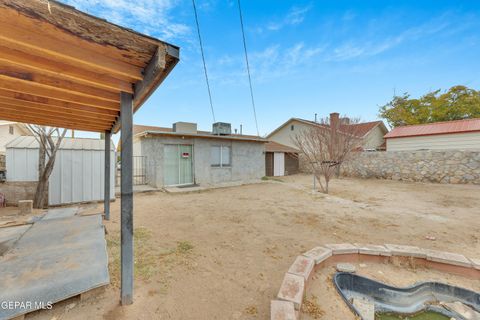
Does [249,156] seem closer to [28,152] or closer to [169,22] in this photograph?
[169,22]

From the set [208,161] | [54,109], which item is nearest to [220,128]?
[208,161]

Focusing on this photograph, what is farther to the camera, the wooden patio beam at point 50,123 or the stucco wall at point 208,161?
the stucco wall at point 208,161

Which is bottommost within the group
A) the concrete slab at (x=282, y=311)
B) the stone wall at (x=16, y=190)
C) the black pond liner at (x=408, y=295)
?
the black pond liner at (x=408, y=295)

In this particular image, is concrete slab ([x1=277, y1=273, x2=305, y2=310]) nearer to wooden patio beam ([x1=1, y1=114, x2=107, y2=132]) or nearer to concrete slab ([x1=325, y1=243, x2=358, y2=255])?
concrete slab ([x1=325, y1=243, x2=358, y2=255])

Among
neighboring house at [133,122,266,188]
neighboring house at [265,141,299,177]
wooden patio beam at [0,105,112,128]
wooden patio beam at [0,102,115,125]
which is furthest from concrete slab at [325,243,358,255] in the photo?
neighboring house at [265,141,299,177]

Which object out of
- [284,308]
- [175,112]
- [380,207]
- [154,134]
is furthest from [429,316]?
[175,112]

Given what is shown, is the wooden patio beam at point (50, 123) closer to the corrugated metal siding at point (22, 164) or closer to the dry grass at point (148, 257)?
the dry grass at point (148, 257)

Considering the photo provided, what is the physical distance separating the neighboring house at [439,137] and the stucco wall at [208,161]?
10.7 m

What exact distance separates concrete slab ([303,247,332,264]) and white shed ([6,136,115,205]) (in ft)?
21.1

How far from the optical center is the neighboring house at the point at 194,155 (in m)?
9.45

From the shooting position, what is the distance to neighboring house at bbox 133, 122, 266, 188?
9445mm

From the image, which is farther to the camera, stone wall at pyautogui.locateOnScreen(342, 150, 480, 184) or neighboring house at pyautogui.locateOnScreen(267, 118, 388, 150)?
neighboring house at pyautogui.locateOnScreen(267, 118, 388, 150)

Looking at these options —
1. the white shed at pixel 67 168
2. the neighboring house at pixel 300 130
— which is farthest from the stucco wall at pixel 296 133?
the white shed at pixel 67 168

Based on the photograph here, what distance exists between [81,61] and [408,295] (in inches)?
172
